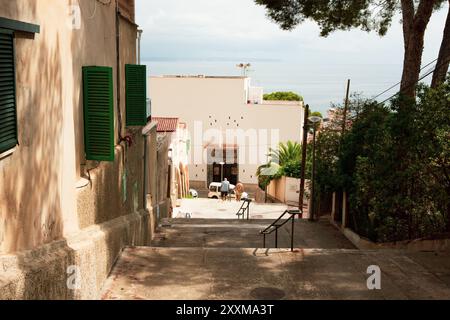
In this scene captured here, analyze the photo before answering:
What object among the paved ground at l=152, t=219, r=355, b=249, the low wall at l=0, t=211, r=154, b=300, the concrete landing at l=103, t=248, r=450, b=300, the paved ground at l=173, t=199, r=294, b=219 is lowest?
the paved ground at l=173, t=199, r=294, b=219

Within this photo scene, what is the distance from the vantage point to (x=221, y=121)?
5069 centimetres

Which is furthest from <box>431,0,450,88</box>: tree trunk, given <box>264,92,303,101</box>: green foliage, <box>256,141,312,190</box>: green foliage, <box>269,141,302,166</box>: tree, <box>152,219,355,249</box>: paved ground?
<box>264,92,303,101</box>: green foliage

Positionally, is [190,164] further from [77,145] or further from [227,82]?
[77,145]

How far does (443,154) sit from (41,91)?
24.9ft

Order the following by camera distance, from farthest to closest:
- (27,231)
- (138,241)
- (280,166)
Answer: (280,166) → (138,241) → (27,231)

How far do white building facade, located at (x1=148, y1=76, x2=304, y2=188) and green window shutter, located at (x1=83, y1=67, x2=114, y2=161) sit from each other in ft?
140

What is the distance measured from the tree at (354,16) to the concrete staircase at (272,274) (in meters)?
6.80

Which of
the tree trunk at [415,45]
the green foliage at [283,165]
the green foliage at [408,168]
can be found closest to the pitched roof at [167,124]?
the green foliage at [283,165]

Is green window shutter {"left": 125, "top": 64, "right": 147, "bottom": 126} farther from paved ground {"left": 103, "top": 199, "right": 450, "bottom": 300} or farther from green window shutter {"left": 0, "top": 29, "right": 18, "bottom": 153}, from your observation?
green window shutter {"left": 0, "top": 29, "right": 18, "bottom": 153}

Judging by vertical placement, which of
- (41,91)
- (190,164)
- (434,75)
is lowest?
(190,164)

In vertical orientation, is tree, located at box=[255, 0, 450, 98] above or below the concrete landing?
above

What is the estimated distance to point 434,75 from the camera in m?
12.9

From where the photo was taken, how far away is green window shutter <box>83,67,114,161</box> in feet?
24.6
